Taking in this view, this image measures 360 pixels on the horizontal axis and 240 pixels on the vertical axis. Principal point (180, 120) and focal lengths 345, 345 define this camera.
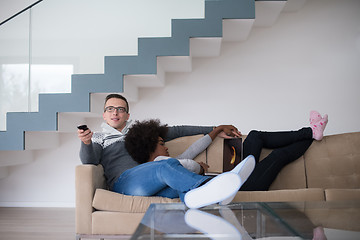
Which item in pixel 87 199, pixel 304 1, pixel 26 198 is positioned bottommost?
pixel 26 198

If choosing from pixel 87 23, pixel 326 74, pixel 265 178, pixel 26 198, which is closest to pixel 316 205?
pixel 265 178

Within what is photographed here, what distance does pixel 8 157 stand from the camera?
322cm

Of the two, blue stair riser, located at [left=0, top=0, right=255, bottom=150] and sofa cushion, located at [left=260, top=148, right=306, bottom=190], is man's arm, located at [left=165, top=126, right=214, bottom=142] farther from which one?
sofa cushion, located at [left=260, top=148, right=306, bottom=190]

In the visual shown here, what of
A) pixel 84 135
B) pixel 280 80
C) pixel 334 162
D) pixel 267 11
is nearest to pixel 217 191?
pixel 84 135

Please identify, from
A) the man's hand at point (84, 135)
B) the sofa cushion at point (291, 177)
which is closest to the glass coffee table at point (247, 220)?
the man's hand at point (84, 135)

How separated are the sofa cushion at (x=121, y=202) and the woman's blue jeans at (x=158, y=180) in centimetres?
5

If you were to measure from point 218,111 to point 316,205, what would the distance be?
2263 millimetres

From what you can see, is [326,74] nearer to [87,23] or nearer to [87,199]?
[87,23]

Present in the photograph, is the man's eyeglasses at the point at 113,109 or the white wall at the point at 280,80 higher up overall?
the white wall at the point at 280,80

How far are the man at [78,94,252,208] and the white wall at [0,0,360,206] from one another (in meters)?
0.87

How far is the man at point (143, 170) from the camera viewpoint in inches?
54.7

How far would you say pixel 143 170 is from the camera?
6.16 feet

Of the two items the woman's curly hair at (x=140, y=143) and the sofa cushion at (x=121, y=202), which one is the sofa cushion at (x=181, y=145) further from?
the sofa cushion at (x=121, y=202)

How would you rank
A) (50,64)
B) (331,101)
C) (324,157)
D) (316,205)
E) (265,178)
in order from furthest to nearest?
(331,101)
(50,64)
(324,157)
(265,178)
(316,205)
